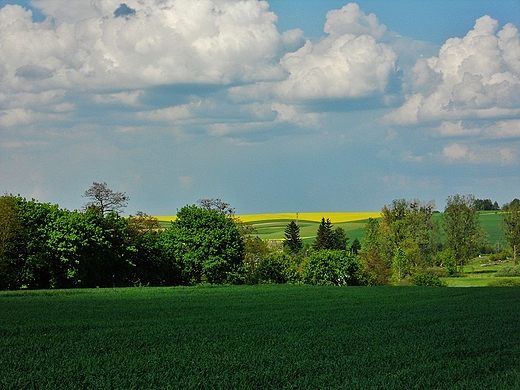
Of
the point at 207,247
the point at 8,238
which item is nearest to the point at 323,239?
the point at 207,247

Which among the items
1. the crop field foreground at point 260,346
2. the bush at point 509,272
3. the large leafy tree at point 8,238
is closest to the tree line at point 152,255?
the large leafy tree at point 8,238

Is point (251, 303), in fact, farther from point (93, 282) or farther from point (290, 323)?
point (93, 282)

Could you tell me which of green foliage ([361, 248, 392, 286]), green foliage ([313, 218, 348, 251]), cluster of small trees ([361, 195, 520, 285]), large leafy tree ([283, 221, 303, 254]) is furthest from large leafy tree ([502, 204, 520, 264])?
large leafy tree ([283, 221, 303, 254])

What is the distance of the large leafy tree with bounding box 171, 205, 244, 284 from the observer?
75250 mm

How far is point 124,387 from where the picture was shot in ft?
55.0

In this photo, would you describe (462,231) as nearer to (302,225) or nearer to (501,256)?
(501,256)

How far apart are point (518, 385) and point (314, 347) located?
793 centimetres

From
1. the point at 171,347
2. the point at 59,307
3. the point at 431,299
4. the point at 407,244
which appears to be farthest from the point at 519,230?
the point at 171,347

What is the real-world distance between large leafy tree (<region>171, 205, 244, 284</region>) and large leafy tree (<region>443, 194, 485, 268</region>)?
2137 inches

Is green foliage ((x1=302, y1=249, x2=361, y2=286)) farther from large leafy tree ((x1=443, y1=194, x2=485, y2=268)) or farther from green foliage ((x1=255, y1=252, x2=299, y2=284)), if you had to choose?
large leafy tree ((x1=443, y1=194, x2=485, y2=268))

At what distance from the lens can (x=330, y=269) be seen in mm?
82750

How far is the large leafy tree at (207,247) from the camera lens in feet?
247

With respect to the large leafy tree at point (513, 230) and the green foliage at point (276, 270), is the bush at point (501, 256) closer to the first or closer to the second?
the large leafy tree at point (513, 230)

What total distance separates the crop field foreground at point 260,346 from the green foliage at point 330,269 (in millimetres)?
40438
